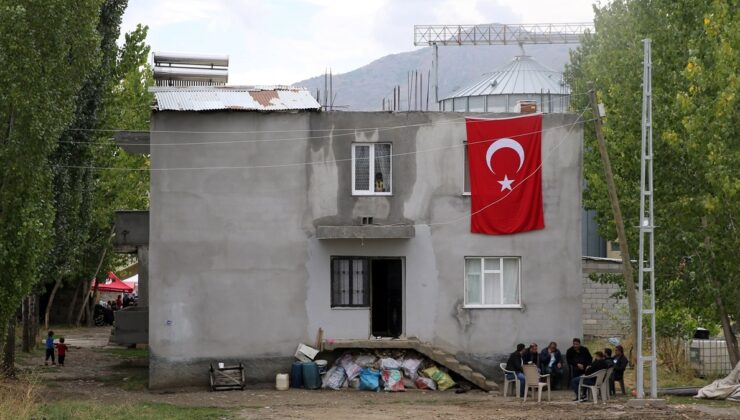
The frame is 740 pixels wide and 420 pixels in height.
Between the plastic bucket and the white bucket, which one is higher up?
the plastic bucket

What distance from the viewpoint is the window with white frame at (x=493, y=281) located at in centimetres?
3030

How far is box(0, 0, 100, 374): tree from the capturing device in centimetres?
2730

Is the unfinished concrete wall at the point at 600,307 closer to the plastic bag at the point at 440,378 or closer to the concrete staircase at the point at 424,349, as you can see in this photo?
the concrete staircase at the point at 424,349

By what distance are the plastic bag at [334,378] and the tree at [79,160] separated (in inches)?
338

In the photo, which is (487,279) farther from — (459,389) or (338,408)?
(338,408)

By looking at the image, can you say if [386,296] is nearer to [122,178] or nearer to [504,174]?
[504,174]

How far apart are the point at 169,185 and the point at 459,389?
9018 millimetres

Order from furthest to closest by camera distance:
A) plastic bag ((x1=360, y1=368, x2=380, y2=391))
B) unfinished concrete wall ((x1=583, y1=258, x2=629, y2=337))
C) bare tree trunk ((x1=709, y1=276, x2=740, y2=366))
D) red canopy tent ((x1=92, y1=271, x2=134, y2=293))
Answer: red canopy tent ((x1=92, y1=271, x2=134, y2=293)) < unfinished concrete wall ((x1=583, y1=258, x2=629, y2=337)) < bare tree trunk ((x1=709, y1=276, x2=740, y2=366)) < plastic bag ((x1=360, y1=368, x2=380, y2=391))

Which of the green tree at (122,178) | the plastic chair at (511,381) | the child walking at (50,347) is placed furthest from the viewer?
the green tree at (122,178)

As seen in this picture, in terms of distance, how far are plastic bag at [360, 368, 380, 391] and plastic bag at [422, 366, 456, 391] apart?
1.29 meters

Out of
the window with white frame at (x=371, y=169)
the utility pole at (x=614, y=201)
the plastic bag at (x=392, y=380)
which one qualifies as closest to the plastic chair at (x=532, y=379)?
the utility pole at (x=614, y=201)

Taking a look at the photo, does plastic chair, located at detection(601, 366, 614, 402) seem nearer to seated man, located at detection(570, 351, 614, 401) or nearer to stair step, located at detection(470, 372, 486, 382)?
seated man, located at detection(570, 351, 614, 401)

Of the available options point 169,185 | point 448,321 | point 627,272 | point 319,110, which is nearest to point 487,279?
point 448,321

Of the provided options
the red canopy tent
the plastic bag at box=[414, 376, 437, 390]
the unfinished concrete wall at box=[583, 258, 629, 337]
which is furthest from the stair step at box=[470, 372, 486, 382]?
the red canopy tent
